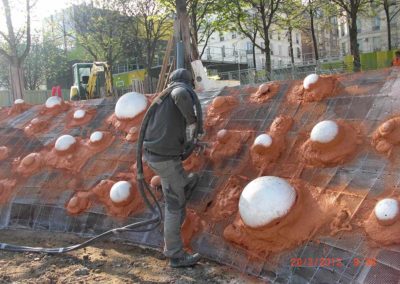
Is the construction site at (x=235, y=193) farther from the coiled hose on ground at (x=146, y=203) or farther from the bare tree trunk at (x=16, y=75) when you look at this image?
the bare tree trunk at (x=16, y=75)

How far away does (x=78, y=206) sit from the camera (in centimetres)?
561

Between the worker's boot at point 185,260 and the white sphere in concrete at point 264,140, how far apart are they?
1433 mm

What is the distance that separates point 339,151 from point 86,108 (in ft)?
15.1

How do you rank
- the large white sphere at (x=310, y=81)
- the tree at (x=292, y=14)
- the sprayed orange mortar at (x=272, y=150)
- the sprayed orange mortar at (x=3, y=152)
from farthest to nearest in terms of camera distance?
the tree at (x=292, y=14) < the sprayed orange mortar at (x=3, y=152) < the large white sphere at (x=310, y=81) < the sprayed orange mortar at (x=272, y=150)

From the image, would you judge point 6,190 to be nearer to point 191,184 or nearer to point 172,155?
point 191,184

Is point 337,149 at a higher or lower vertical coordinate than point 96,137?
lower

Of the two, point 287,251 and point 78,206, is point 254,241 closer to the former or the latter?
point 287,251

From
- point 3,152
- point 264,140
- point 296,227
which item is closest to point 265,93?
point 264,140

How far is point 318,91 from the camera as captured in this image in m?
5.20

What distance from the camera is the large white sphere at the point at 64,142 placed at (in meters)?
6.43

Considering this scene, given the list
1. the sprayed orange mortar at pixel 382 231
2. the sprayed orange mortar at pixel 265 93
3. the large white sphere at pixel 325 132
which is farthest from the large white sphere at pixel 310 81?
the sprayed orange mortar at pixel 382 231

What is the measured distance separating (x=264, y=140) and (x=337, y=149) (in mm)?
833

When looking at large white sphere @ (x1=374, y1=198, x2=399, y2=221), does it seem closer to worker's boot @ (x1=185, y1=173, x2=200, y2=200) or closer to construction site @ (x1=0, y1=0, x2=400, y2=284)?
construction site @ (x1=0, y1=0, x2=400, y2=284)

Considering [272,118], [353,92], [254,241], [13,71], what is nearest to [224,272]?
[254,241]
